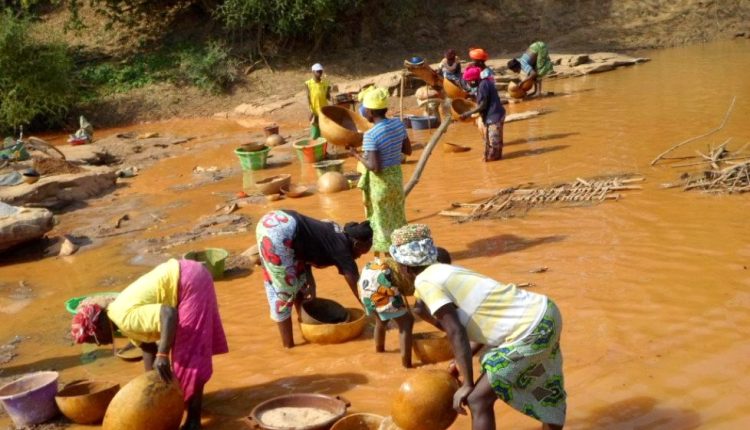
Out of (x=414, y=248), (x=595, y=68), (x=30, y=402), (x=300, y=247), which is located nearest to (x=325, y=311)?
(x=300, y=247)

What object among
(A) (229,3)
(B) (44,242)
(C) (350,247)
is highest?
(A) (229,3)

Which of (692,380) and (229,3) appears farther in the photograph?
(229,3)

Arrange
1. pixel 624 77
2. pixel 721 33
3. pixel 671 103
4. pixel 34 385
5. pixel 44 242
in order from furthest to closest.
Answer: pixel 721 33
pixel 624 77
pixel 671 103
pixel 44 242
pixel 34 385

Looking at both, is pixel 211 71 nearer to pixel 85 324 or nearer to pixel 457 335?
pixel 85 324

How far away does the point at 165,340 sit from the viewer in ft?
13.9

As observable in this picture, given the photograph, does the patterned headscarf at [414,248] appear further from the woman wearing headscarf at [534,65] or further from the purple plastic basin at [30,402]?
the woman wearing headscarf at [534,65]

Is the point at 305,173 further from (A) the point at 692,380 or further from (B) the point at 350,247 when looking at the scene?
(A) the point at 692,380

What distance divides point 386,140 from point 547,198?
3.03 metres

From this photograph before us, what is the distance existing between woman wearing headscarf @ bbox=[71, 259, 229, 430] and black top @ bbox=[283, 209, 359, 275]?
951 mm

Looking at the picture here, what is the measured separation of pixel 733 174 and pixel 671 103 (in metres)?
6.09

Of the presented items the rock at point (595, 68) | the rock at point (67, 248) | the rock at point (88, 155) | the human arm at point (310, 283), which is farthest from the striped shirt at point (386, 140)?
the rock at point (595, 68)

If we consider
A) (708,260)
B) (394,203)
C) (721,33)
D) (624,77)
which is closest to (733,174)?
(708,260)

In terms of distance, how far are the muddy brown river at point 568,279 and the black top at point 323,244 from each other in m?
0.70

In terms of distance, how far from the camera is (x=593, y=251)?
6.84 metres
